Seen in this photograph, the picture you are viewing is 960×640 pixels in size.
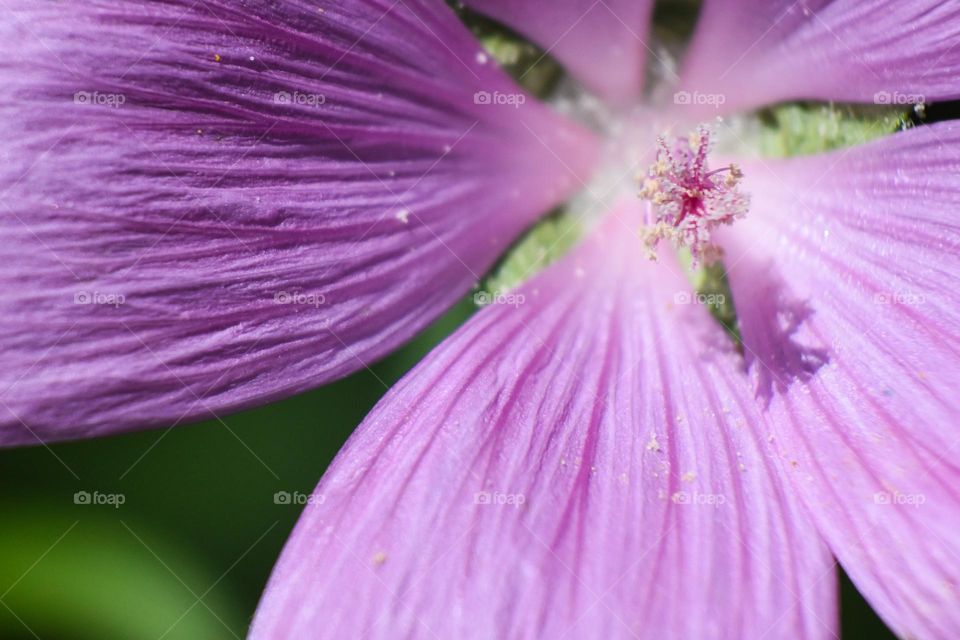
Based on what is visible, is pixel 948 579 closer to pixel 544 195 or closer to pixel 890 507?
pixel 890 507

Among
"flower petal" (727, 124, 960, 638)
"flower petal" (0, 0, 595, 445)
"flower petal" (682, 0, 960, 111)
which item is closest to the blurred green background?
"flower petal" (0, 0, 595, 445)

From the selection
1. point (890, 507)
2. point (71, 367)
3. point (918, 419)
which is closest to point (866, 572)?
point (890, 507)

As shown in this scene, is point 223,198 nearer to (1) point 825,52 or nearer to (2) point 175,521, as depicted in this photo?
(2) point 175,521

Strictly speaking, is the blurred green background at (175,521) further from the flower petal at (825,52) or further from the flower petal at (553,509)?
the flower petal at (825,52)

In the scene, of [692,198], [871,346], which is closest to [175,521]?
[692,198]

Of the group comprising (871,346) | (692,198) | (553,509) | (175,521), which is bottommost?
(871,346)

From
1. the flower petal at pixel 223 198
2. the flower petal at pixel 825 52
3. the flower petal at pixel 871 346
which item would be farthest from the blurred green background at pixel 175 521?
the flower petal at pixel 825 52

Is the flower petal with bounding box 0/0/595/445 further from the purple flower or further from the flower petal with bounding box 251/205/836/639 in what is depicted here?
the flower petal with bounding box 251/205/836/639
